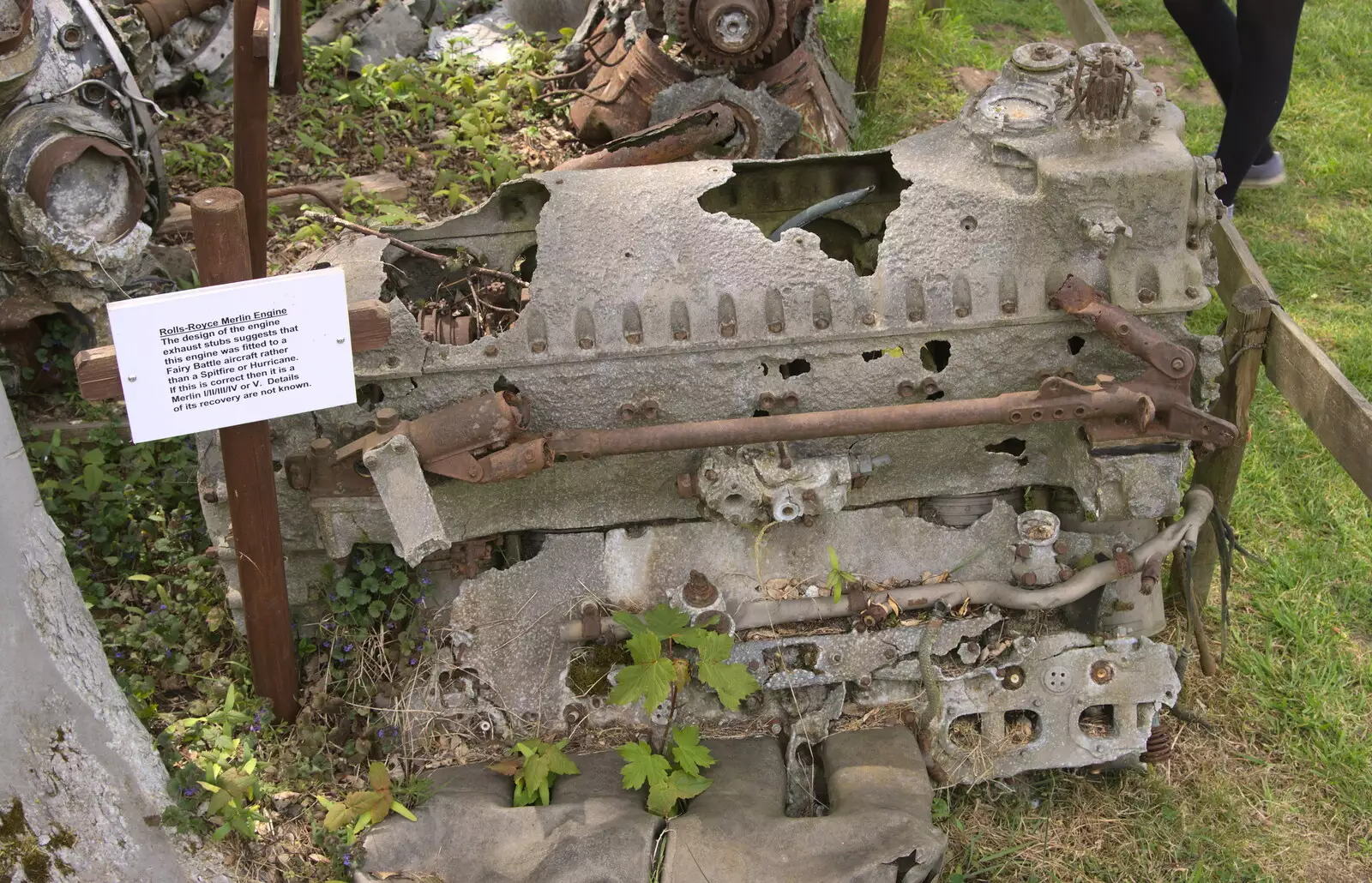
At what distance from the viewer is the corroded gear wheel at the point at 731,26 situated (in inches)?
226

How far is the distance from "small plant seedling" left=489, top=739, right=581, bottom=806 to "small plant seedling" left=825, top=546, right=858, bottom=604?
0.98 meters

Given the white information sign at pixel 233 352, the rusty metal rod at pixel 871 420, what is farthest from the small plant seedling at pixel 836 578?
the white information sign at pixel 233 352

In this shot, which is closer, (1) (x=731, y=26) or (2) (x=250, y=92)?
(2) (x=250, y=92)

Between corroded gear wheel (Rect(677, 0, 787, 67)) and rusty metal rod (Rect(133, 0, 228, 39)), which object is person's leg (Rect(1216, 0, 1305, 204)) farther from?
rusty metal rod (Rect(133, 0, 228, 39))

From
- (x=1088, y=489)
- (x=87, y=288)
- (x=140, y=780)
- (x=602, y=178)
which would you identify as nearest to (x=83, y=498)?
(x=87, y=288)

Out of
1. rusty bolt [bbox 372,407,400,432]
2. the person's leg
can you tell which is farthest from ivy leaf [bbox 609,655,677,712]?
the person's leg

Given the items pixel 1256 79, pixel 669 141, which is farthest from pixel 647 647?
pixel 1256 79

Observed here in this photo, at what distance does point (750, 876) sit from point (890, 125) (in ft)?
16.0

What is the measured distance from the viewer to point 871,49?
7078 mm

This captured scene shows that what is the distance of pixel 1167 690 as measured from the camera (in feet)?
12.6

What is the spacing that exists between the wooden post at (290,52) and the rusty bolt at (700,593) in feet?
14.0

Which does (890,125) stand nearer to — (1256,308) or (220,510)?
(1256,308)

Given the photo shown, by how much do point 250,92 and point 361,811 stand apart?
2.26 metres

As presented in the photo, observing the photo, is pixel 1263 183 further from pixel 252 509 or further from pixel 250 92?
pixel 252 509
